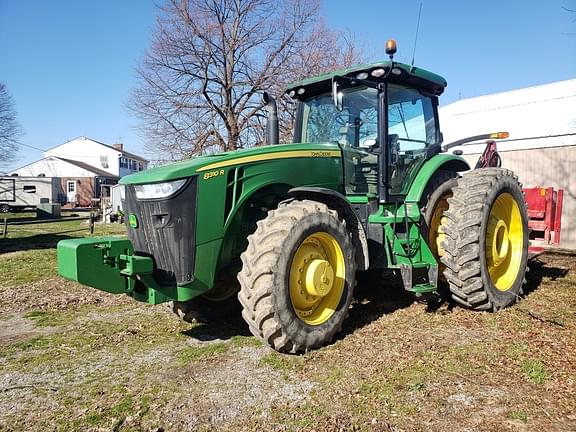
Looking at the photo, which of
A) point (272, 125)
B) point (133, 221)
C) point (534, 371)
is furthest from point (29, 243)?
point (534, 371)

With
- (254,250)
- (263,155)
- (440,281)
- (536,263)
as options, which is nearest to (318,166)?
(263,155)

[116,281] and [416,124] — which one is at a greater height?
[416,124]

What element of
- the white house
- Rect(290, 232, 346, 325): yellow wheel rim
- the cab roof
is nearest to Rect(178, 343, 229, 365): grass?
Rect(290, 232, 346, 325): yellow wheel rim

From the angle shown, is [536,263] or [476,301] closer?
[476,301]

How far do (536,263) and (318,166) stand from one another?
226 inches

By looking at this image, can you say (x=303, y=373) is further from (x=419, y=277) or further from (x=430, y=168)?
(x=430, y=168)

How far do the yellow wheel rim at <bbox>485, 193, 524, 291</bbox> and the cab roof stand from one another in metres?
1.59

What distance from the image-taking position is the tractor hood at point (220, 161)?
156 inches

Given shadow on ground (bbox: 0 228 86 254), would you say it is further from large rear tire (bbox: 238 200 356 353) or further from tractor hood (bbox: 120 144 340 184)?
large rear tire (bbox: 238 200 356 353)

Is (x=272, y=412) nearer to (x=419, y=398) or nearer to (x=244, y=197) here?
(x=419, y=398)

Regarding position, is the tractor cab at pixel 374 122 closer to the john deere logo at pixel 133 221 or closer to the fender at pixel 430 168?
the fender at pixel 430 168

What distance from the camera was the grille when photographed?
3.96 meters

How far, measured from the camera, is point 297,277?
423 centimetres

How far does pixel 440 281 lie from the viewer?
5.70m
